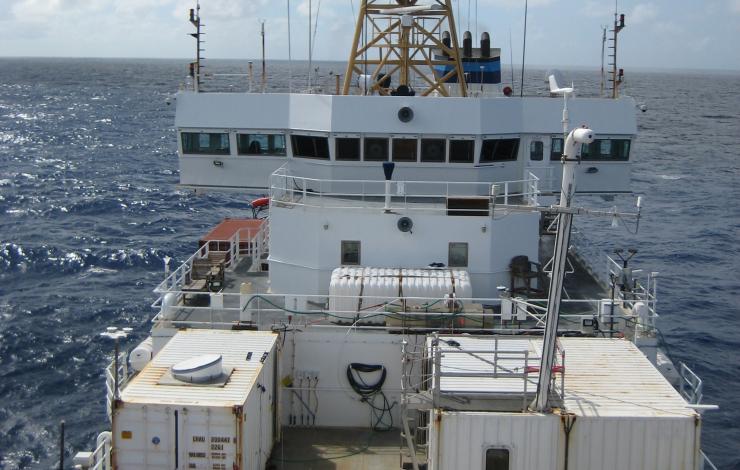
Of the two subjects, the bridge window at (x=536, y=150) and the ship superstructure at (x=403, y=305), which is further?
the bridge window at (x=536, y=150)

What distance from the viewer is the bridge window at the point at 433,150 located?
26016mm

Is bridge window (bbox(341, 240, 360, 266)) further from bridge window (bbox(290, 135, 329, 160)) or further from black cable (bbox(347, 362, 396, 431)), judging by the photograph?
bridge window (bbox(290, 135, 329, 160))

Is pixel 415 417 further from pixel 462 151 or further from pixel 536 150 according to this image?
pixel 536 150

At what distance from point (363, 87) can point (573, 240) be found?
398 inches

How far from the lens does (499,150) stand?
26719 mm

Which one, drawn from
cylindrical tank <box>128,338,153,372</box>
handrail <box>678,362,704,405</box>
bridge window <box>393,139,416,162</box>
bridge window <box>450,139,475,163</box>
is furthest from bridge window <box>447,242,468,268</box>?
cylindrical tank <box>128,338,153,372</box>

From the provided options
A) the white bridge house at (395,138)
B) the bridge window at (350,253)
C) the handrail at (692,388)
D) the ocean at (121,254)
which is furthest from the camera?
the ocean at (121,254)

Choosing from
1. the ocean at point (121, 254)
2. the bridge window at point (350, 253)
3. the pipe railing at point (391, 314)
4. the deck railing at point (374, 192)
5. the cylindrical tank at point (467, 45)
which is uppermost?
the cylindrical tank at point (467, 45)

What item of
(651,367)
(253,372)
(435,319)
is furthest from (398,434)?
(651,367)

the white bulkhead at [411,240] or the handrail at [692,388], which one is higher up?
the white bulkhead at [411,240]

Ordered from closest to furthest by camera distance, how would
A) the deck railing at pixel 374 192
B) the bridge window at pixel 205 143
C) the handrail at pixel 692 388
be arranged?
1. the handrail at pixel 692 388
2. the deck railing at pixel 374 192
3. the bridge window at pixel 205 143

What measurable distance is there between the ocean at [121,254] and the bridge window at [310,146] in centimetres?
412

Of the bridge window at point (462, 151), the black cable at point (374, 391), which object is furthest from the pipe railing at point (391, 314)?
the bridge window at point (462, 151)

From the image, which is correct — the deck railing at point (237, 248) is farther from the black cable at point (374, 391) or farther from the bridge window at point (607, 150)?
the bridge window at point (607, 150)
